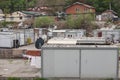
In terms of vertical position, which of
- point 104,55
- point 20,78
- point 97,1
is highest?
point 97,1

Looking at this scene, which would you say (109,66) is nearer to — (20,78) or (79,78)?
(79,78)

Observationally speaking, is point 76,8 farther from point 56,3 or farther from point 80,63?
point 80,63

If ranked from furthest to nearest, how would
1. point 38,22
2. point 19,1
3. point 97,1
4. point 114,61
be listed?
point 19,1
point 97,1
point 38,22
point 114,61

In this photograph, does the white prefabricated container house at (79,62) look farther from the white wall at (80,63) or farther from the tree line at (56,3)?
the tree line at (56,3)

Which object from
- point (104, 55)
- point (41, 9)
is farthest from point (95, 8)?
point (104, 55)

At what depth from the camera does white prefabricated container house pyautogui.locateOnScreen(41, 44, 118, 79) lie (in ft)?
35.5

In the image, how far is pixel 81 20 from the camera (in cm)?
2778

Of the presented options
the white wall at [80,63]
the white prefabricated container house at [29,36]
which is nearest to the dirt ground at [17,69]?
the white wall at [80,63]

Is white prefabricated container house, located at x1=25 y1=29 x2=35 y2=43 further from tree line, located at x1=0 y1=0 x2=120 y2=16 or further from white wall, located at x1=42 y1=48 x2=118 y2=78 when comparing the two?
tree line, located at x1=0 y1=0 x2=120 y2=16

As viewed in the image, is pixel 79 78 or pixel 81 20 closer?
pixel 79 78

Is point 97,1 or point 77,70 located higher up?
point 97,1

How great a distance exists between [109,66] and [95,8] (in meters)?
31.4

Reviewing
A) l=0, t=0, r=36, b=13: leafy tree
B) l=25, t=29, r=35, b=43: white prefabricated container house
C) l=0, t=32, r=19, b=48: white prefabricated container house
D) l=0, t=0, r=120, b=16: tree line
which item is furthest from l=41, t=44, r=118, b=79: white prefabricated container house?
l=0, t=0, r=36, b=13: leafy tree

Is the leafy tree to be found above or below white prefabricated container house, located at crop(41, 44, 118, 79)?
above
